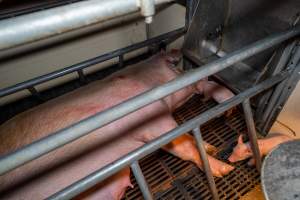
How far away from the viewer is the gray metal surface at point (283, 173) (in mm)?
1031

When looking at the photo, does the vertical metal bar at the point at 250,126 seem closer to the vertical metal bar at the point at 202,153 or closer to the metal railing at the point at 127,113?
the metal railing at the point at 127,113

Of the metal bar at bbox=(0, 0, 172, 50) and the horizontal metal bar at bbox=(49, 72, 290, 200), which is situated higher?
the metal bar at bbox=(0, 0, 172, 50)

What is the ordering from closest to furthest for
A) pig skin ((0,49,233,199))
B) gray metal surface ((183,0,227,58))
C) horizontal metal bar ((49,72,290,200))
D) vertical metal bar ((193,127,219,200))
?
horizontal metal bar ((49,72,290,200)), vertical metal bar ((193,127,219,200)), pig skin ((0,49,233,199)), gray metal surface ((183,0,227,58))

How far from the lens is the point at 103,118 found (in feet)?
2.39

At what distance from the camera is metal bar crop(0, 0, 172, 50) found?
1.73ft

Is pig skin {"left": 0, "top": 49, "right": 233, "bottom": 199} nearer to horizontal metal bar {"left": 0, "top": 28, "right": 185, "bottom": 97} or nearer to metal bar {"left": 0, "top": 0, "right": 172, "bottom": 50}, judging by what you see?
horizontal metal bar {"left": 0, "top": 28, "right": 185, "bottom": 97}

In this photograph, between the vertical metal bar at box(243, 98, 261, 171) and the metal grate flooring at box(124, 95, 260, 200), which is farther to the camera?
the metal grate flooring at box(124, 95, 260, 200)

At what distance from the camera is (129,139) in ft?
4.43

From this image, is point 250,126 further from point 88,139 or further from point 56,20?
point 56,20

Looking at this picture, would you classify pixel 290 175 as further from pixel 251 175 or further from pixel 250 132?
pixel 251 175

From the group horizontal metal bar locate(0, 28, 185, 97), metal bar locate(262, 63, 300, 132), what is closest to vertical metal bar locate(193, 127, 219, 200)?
metal bar locate(262, 63, 300, 132)

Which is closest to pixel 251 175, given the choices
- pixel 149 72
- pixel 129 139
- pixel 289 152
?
pixel 289 152

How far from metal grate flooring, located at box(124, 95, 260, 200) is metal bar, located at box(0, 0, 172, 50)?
A: 121 centimetres

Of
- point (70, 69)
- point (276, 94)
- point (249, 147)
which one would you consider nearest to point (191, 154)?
point (249, 147)
